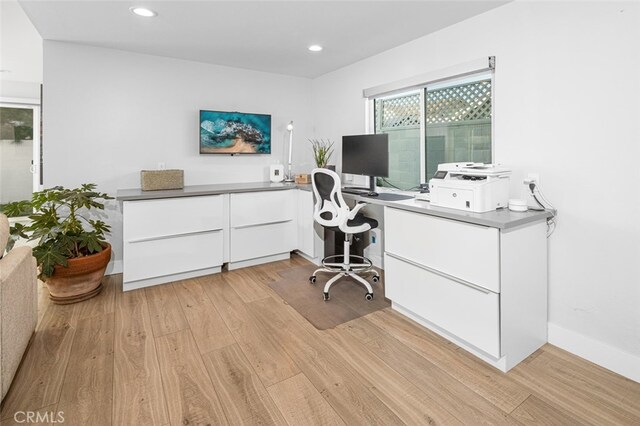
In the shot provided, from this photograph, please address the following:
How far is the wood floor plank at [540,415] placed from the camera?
159cm

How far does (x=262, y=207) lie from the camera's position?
3.78 m

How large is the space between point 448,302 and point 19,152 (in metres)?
7.08

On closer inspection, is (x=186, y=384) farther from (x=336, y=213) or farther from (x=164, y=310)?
(x=336, y=213)

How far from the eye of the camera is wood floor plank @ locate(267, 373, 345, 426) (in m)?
1.60

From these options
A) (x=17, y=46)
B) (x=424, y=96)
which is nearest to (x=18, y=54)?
(x=17, y=46)

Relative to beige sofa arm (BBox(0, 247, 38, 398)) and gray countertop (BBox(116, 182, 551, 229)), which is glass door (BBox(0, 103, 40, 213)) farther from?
beige sofa arm (BBox(0, 247, 38, 398))

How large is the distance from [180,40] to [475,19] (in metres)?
2.57

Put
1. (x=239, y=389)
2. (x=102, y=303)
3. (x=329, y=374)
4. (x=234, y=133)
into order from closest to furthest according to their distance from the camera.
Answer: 1. (x=239, y=389)
2. (x=329, y=374)
3. (x=102, y=303)
4. (x=234, y=133)

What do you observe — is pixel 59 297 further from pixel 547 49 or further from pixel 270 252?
pixel 547 49

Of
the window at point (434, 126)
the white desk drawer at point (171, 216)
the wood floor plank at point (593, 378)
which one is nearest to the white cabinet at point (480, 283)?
the wood floor plank at point (593, 378)

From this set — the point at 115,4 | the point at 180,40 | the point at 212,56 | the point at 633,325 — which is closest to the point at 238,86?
the point at 212,56

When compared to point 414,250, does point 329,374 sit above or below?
below

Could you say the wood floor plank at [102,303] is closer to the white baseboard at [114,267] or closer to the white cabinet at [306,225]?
the white baseboard at [114,267]

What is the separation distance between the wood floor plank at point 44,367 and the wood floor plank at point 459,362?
201 centimetres
